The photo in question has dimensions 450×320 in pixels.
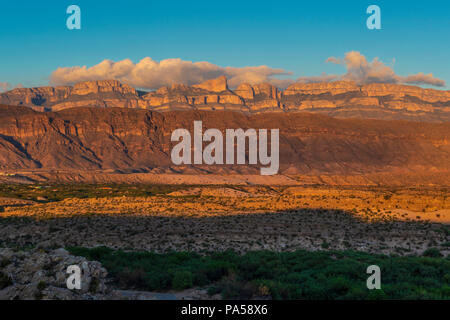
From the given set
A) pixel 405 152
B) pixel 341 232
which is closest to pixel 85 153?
pixel 405 152

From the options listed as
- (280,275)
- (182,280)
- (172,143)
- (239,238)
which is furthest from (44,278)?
(172,143)

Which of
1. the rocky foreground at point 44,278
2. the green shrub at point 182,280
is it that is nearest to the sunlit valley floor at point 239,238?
the green shrub at point 182,280

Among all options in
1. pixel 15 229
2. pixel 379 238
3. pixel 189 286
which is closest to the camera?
pixel 189 286

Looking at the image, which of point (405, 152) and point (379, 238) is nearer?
point (379, 238)

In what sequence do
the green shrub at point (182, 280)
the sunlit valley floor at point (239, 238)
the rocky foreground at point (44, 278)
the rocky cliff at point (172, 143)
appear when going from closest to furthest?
the rocky foreground at point (44, 278) → the green shrub at point (182, 280) → the sunlit valley floor at point (239, 238) → the rocky cliff at point (172, 143)

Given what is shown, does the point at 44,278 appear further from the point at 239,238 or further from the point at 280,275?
the point at 239,238

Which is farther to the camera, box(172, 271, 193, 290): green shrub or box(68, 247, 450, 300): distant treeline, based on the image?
box(172, 271, 193, 290): green shrub

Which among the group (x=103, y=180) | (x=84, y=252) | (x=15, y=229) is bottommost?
(x=103, y=180)

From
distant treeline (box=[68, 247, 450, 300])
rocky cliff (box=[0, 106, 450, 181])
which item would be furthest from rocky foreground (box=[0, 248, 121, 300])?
rocky cliff (box=[0, 106, 450, 181])

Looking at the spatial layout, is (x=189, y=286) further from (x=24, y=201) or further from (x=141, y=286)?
(x=24, y=201)

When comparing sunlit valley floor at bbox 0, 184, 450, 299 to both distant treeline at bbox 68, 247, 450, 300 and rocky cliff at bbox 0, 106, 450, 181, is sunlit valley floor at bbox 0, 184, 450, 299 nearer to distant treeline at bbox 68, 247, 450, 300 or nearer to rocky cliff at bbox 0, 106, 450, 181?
distant treeline at bbox 68, 247, 450, 300

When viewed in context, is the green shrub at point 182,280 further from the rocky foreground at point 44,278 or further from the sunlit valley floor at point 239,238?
the rocky foreground at point 44,278
